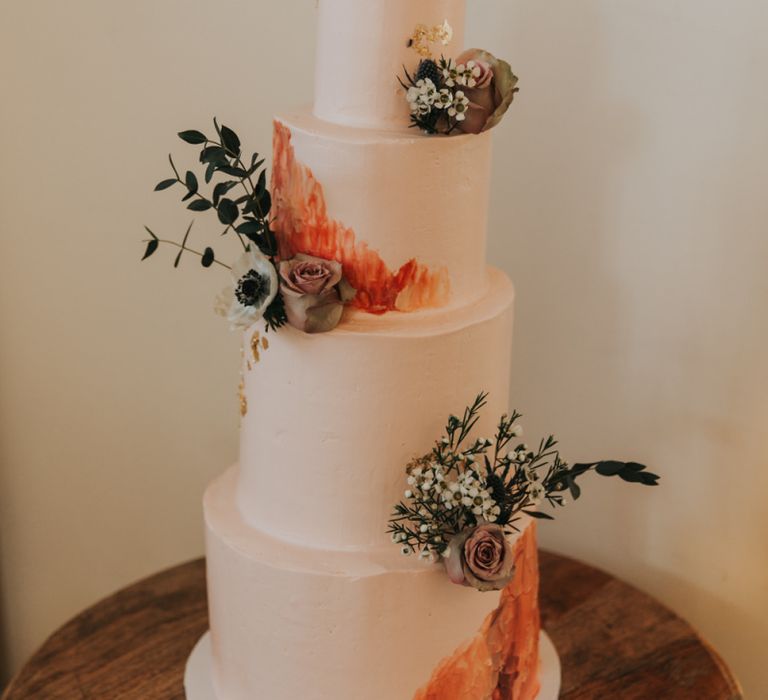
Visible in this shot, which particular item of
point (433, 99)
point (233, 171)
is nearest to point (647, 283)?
point (433, 99)

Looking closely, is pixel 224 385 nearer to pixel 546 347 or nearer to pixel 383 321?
pixel 546 347

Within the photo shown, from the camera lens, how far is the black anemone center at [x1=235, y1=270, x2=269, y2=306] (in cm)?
112

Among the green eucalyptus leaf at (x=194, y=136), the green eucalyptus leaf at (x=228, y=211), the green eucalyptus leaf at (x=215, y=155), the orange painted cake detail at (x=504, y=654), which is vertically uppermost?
the green eucalyptus leaf at (x=194, y=136)

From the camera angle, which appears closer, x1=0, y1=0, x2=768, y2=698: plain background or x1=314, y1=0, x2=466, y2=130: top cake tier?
x1=314, y1=0, x2=466, y2=130: top cake tier

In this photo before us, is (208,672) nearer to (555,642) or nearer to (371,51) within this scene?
(555,642)

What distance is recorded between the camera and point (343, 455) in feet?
3.85

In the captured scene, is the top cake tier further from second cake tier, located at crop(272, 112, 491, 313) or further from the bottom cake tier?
the bottom cake tier

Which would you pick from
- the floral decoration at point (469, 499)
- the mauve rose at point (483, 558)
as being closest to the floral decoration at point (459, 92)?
the floral decoration at point (469, 499)

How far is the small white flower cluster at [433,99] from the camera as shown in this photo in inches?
43.5

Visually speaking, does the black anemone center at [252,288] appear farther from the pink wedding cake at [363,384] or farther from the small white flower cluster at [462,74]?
the small white flower cluster at [462,74]

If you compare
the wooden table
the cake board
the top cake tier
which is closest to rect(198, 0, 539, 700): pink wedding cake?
the top cake tier

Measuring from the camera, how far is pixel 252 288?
1122 millimetres

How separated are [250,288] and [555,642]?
74cm

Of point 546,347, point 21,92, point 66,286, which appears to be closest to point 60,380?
point 66,286
